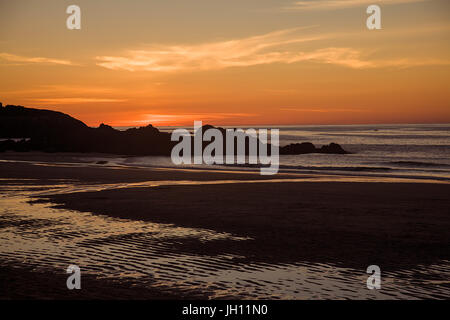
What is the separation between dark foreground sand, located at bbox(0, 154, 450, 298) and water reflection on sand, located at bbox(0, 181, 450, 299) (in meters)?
0.54

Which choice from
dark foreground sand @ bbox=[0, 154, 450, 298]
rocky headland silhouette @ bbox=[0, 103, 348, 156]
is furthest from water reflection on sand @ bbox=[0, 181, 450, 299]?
rocky headland silhouette @ bbox=[0, 103, 348, 156]

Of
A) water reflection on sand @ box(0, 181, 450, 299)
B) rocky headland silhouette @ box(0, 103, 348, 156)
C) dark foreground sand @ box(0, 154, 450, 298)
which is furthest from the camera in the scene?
rocky headland silhouette @ box(0, 103, 348, 156)

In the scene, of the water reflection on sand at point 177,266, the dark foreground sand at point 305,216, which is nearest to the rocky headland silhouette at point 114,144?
the dark foreground sand at point 305,216

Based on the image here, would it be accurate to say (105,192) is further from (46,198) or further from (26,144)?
(26,144)

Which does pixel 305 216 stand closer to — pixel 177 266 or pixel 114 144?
pixel 177 266

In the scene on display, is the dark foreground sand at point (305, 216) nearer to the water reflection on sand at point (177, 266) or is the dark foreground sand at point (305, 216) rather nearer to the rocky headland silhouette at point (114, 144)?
the water reflection on sand at point (177, 266)

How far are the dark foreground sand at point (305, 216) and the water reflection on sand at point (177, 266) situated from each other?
1.78ft

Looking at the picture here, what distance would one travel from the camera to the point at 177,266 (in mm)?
10391

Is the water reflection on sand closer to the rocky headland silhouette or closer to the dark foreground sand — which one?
the dark foreground sand

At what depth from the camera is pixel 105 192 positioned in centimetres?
2305

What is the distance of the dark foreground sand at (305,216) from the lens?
11.6 meters

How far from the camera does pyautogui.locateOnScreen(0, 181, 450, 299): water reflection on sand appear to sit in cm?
891
